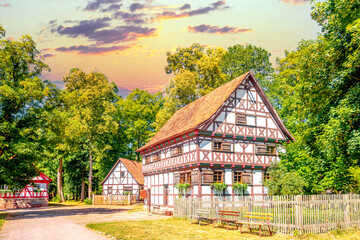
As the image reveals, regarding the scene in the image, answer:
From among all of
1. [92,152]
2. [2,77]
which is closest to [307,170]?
[2,77]

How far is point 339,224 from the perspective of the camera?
1688 cm

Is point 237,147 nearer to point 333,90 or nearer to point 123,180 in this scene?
point 333,90

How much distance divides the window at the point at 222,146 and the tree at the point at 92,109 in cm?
2358

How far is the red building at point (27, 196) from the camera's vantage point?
43.0m

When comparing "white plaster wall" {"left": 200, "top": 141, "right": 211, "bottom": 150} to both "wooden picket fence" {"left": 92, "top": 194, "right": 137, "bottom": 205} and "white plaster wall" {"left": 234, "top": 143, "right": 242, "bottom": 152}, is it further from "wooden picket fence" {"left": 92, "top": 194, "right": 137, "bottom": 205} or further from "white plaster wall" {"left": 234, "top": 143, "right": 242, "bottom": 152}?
"wooden picket fence" {"left": 92, "top": 194, "right": 137, "bottom": 205}

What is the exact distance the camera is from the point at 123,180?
52812 mm

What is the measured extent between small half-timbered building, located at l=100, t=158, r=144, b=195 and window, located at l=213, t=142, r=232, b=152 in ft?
84.9

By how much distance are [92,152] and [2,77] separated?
21656mm

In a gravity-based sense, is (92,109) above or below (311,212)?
above

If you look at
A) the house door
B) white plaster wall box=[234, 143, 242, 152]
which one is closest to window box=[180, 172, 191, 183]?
the house door

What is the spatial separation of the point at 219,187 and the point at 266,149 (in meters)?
6.74

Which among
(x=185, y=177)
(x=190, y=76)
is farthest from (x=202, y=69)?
(x=185, y=177)

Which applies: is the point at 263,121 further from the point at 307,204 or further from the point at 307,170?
the point at 307,204

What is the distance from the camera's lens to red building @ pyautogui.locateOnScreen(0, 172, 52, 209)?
141ft
